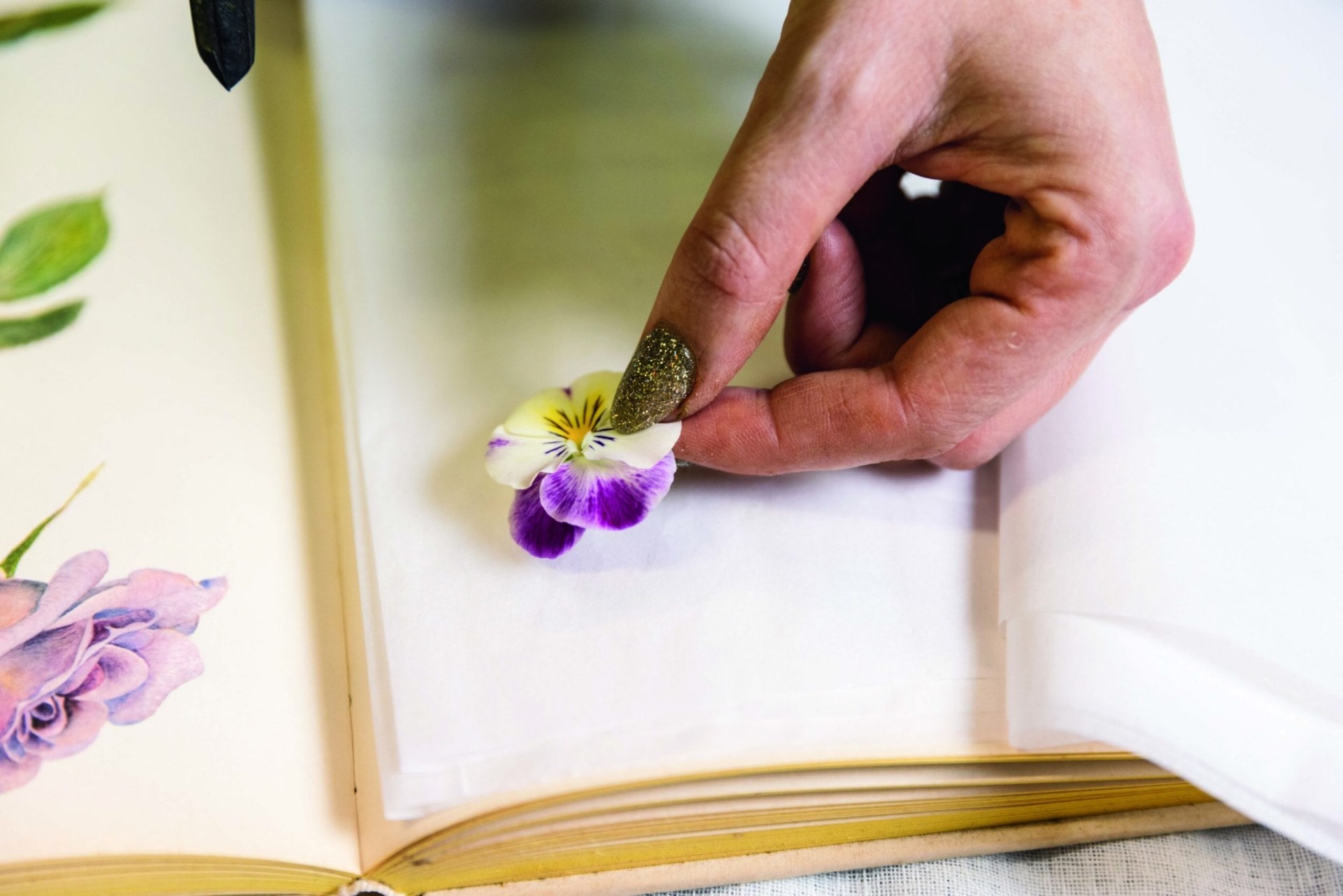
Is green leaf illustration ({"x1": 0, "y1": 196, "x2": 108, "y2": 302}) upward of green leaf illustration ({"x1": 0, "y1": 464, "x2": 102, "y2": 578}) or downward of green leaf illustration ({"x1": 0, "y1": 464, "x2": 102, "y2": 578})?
upward

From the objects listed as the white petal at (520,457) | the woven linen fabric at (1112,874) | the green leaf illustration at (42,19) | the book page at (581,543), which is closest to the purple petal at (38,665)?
the book page at (581,543)

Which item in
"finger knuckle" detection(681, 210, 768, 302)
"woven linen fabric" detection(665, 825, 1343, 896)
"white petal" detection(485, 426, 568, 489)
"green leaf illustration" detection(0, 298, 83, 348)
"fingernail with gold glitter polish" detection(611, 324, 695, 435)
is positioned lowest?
"woven linen fabric" detection(665, 825, 1343, 896)

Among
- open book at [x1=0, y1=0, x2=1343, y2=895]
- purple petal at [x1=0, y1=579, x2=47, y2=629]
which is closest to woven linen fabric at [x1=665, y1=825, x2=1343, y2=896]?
open book at [x1=0, y1=0, x2=1343, y2=895]

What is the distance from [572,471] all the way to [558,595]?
8cm

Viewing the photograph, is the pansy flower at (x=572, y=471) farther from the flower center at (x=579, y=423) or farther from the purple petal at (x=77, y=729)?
the purple petal at (x=77, y=729)

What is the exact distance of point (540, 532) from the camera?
0.63m

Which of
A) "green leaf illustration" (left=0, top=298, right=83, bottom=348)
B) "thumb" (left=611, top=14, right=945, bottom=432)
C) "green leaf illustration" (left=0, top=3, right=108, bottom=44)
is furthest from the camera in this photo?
"green leaf illustration" (left=0, top=3, right=108, bottom=44)

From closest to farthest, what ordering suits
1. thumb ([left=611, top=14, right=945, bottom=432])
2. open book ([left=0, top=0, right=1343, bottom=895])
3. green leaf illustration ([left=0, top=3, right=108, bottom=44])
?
1. thumb ([left=611, top=14, right=945, bottom=432])
2. open book ([left=0, top=0, right=1343, bottom=895])
3. green leaf illustration ([left=0, top=3, right=108, bottom=44])

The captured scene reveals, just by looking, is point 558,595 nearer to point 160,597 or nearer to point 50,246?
point 160,597

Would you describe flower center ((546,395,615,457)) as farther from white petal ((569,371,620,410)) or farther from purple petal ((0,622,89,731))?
purple petal ((0,622,89,731))

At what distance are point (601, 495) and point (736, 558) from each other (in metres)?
0.10

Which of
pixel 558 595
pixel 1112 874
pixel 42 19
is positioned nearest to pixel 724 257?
pixel 558 595

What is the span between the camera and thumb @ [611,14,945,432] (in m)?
0.49

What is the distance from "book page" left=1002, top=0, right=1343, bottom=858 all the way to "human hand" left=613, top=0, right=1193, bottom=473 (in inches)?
2.8
